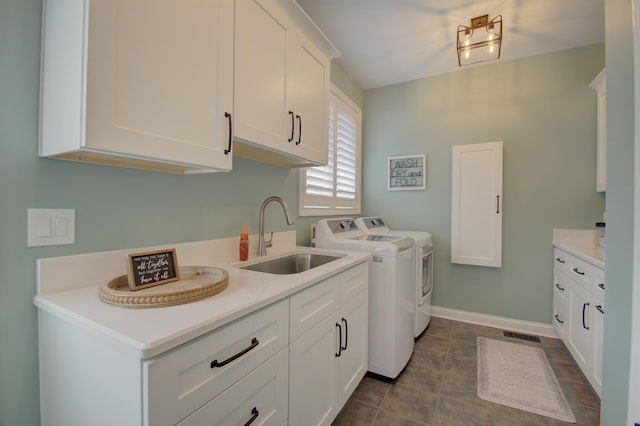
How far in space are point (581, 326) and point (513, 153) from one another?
1.62 metres

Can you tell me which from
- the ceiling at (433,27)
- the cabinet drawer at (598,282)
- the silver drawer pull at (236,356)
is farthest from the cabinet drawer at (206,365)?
the ceiling at (433,27)

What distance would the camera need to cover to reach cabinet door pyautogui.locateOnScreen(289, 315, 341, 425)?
3.64 feet

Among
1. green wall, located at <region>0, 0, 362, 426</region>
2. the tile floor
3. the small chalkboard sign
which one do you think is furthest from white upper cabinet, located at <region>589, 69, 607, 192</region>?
green wall, located at <region>0, 0, 362, 426</region>

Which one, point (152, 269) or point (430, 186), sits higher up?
point (430, 186)

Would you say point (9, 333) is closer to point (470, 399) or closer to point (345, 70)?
point (470, 399)

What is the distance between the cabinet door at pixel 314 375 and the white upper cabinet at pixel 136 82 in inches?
33.6

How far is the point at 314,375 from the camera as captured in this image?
4.10ft

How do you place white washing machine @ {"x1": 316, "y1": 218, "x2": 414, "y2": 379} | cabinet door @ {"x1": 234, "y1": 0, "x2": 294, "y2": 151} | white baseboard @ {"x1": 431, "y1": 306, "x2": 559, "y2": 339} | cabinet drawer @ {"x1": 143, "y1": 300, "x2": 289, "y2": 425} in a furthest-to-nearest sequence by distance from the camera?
white baseboard @ {"x1": 431, "y1": 306, "x2": 559, "y2": 339}
white washing machine @ {"x1": 316, "y1": 218, "x2": 414, "y2": 379}
cabinet door @ {"x1": 234, "y1": 0, "x2": 294, "y2": 151}
cabinet drawer @ {"x1": 143, "y1": 300, "x2": 289, "y2": 425}

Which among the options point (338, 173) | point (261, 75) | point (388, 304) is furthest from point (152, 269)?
point (338, 173)

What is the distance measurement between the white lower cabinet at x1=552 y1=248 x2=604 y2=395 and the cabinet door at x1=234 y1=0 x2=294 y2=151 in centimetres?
201

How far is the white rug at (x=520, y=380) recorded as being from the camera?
1.69 metres

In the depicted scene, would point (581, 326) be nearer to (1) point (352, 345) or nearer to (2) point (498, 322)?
(2) point (498, 322)

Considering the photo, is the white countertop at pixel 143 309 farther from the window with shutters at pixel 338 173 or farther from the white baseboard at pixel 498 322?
the white baseboard at pixel 498 322

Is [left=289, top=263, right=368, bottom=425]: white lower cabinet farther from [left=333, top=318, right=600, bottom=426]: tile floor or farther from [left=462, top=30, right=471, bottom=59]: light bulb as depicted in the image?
[left=462, top=30, right=471, bottom=59]: light bulb
